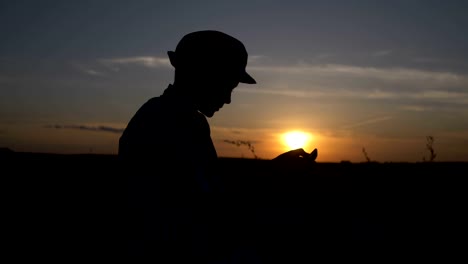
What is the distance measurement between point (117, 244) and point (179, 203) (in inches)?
16.0

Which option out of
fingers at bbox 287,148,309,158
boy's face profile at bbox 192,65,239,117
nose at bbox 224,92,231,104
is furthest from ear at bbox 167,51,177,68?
fingers at bbox 287,148,309,158

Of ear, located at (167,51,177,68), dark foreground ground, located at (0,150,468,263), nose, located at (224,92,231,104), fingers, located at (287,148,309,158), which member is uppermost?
ear, located at (167,51,177,68)

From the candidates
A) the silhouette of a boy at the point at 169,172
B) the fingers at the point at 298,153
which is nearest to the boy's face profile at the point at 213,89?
the silhouette of a boy at the point at 169,172

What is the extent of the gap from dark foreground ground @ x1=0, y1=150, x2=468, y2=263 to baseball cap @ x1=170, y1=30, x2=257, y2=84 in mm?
678

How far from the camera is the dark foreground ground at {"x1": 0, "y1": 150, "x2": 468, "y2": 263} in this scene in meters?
5.61

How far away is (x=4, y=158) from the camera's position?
11164 millimetres

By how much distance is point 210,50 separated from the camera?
8.73 ft

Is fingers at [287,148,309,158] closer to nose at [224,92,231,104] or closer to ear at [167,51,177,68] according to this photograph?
nose at [224,92,231,104]

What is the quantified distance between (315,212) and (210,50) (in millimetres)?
4532

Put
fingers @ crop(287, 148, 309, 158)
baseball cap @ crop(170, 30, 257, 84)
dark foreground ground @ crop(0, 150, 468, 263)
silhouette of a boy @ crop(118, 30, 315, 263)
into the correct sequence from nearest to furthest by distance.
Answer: silhouette of a boy @ crop(118, 30, 315, 263) → baseball cap @ crop(170, 30, 257, 84) → fingers @ crop(287, 148, 309, 158) → dark foreground ground @ crop(0, 150, 468, 263)

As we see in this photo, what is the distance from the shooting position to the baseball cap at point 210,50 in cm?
266

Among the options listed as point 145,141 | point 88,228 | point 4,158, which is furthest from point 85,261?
point 4,158

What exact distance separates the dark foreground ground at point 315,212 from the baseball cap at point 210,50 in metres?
0.68

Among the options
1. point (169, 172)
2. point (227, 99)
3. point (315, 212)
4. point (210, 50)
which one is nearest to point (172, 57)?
point (210, 50)
